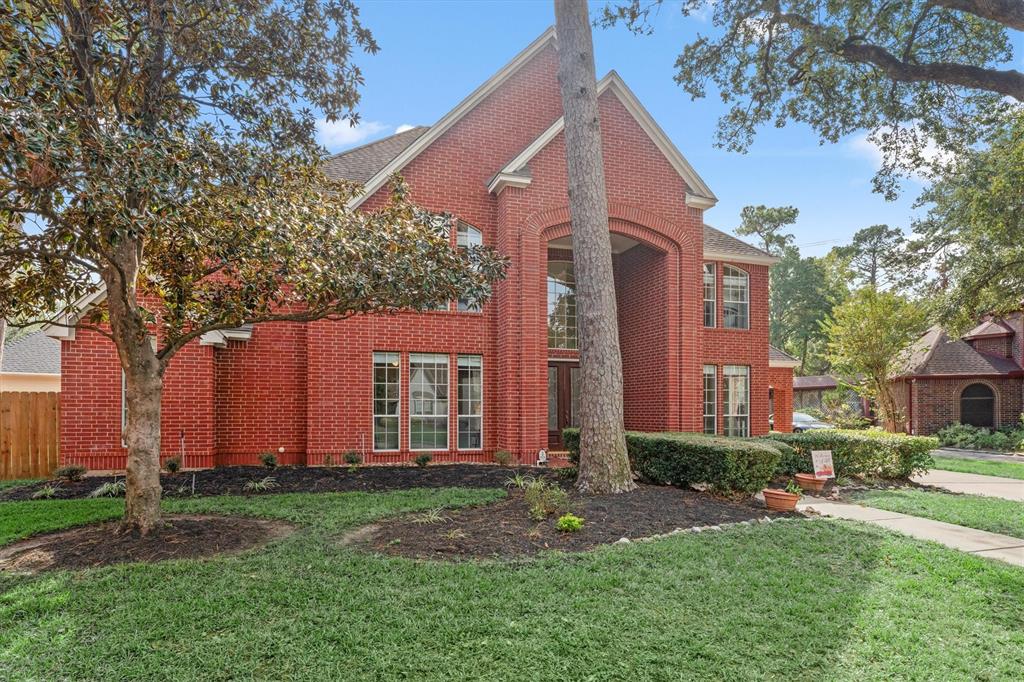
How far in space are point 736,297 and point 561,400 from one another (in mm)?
6089

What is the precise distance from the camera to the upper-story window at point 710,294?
50.3ft

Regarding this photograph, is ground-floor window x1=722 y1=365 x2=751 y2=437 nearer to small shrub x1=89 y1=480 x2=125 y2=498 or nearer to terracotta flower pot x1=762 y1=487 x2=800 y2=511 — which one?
terracotta flower pot x1=762 y1=487 x2=800 y2=511

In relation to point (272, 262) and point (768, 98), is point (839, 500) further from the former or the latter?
point (272, 262)

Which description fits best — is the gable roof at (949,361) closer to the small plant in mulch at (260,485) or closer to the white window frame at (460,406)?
the white window frame at (460,406)

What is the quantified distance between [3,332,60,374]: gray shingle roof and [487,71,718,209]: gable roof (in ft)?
57.6

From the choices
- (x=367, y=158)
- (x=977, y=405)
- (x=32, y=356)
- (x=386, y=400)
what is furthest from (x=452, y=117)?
(x=977, y=405)

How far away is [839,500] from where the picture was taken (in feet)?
29.9

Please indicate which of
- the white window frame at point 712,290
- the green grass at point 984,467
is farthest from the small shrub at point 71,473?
the green grass at point 984,467

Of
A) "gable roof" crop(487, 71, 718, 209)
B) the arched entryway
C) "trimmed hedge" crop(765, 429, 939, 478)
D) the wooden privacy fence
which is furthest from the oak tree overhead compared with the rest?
the arched entryway

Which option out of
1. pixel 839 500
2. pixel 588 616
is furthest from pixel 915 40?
pixel 588 616

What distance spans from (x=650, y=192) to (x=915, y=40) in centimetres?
550

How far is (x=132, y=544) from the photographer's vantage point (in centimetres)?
575

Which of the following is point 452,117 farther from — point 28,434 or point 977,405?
point 977,405

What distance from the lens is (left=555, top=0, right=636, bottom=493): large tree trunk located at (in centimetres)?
812
